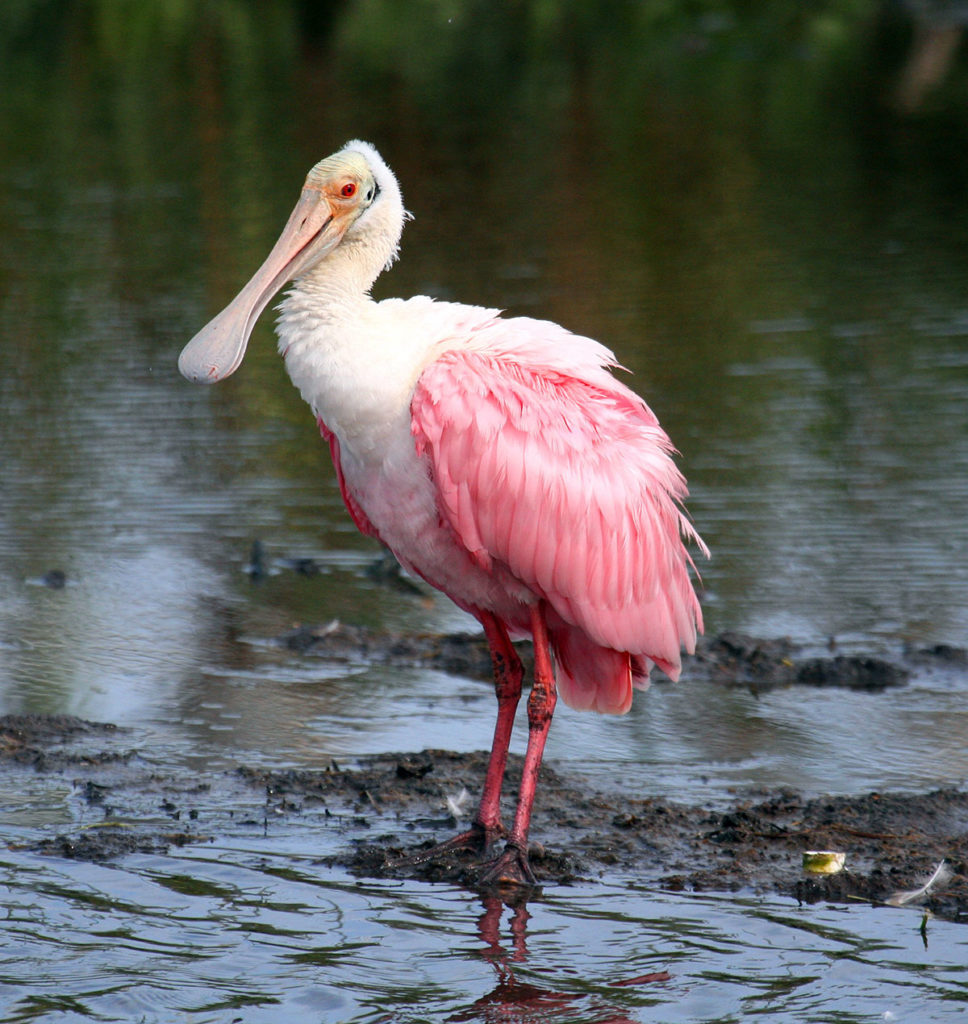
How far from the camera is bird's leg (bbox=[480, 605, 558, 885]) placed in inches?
215

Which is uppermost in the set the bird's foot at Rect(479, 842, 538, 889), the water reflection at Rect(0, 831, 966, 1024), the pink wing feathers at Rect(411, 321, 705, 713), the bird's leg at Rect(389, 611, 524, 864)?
the pink wing feathers at Rect(411, 321, 705, 713)

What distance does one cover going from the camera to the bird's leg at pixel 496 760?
18.6 feet

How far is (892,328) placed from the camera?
13383 millimetres

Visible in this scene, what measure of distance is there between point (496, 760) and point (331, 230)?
177 centimetres

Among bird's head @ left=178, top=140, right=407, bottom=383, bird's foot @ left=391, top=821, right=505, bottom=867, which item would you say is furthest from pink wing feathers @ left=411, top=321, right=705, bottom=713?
bird's foot @ left=391, top=821, right=505, bottom=867

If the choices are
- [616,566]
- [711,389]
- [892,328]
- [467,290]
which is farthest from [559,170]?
[616,566]

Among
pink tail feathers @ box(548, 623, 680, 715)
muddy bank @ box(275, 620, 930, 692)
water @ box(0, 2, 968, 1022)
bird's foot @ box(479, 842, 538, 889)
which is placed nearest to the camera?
water @ box(0, 2, 968, 1022)

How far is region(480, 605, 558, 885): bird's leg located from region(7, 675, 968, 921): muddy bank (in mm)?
82

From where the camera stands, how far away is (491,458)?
5543mm

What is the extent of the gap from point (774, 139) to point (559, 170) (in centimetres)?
383

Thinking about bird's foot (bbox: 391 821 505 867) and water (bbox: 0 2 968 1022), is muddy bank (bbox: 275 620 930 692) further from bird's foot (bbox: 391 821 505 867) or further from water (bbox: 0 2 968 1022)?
bird's foot (bbox: 391 821 505 867)

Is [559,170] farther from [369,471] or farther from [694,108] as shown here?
[369,471]

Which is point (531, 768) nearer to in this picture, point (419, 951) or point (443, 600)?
point (419, 951)

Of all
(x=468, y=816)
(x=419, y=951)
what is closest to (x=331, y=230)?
(x=468, y=816)
